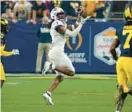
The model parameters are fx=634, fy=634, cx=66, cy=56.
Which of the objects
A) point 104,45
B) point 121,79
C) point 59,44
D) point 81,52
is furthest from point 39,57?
point 121,79

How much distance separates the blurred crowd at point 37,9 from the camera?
22953 mm

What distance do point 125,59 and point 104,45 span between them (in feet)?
39.0

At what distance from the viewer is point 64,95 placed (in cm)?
1503

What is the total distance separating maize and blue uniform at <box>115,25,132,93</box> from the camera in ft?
35.6

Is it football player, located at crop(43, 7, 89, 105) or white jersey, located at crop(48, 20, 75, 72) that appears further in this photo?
white jersey, located at crop(48, 20, 75, 72)

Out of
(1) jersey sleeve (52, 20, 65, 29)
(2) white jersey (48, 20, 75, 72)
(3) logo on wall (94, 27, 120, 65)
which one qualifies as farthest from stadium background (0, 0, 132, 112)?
(1) jersey sleeve (52, 20, 65, 29)

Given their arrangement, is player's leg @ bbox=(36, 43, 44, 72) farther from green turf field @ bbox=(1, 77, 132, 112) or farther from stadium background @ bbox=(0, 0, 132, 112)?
green turf field @ bbox=(1, 77, 132, 112)

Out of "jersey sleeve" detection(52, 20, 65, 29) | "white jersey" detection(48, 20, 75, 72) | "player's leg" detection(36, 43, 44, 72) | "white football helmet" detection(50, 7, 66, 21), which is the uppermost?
"white football helmet" detection(50, 7, 66, 21)

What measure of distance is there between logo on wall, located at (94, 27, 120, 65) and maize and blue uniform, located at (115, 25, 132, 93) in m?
11.7

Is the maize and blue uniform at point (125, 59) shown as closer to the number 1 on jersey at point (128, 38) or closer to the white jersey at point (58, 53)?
the number 1 on jersey at point (128, 38)

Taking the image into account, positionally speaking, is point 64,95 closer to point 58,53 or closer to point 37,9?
point 58,53

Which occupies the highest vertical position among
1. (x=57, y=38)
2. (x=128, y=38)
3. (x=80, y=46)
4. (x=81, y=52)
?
(x=128, y=38)

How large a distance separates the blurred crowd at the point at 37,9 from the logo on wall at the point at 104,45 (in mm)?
698

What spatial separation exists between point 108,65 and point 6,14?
4128mm
